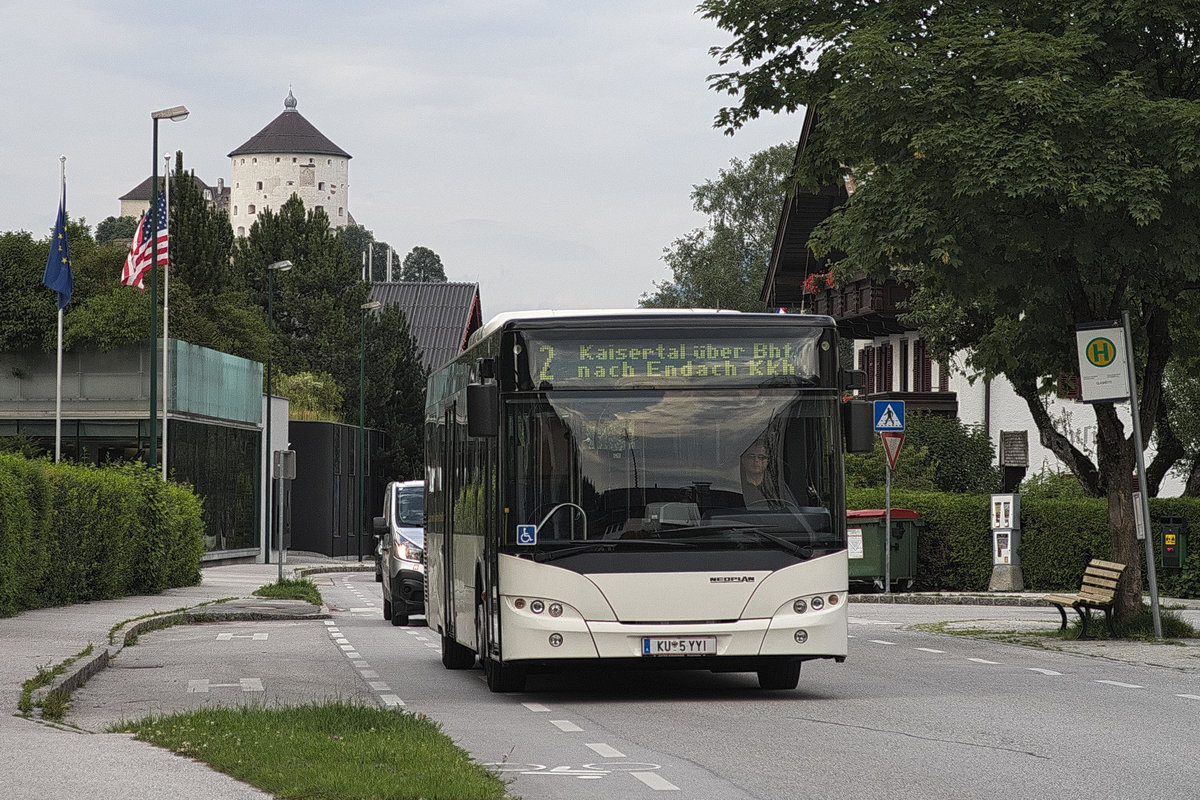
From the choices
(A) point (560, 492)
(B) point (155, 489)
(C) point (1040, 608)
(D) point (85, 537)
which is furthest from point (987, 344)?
(B) point (155, 489)

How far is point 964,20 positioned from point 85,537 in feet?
52.5

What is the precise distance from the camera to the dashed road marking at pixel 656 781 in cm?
914

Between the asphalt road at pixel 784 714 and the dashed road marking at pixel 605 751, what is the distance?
2cm

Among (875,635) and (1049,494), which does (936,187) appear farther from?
(1049,494)

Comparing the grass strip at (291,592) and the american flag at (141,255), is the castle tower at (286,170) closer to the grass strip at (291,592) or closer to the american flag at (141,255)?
the american flag at (141,255)

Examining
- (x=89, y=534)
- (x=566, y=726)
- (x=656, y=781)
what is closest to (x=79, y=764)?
(x=656, y=781)

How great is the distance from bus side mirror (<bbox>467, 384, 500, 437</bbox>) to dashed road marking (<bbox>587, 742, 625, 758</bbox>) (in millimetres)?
3034

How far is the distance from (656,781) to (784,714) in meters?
3.56

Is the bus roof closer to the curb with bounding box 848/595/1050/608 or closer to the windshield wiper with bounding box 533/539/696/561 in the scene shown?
the windshield wiper with bounding box 533/539/696/561

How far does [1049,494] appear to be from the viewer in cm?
4109

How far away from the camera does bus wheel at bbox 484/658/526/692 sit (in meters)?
14.4

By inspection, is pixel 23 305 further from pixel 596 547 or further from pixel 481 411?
pixel 596 547

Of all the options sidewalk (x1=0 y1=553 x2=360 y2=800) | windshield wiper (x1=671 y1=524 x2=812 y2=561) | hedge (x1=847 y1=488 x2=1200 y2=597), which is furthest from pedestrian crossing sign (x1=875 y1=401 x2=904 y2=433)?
windshield wiper (x1=671 y1=524 x2=812 y2=561)

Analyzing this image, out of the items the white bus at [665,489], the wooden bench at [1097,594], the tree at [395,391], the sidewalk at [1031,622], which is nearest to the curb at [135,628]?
the white bus at [665,489]
